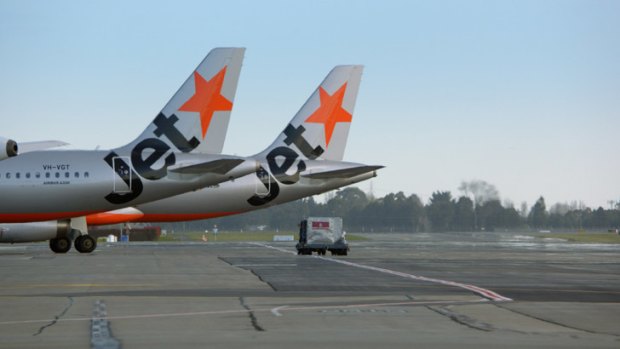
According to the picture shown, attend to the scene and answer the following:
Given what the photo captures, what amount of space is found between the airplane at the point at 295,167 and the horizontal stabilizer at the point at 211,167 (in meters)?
17.0

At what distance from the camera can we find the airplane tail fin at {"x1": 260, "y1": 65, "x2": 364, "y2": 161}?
60969 millimetres

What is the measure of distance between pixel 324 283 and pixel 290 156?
28.1 metres

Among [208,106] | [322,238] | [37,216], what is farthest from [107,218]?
[208,106]

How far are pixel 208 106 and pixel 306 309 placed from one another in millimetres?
21309

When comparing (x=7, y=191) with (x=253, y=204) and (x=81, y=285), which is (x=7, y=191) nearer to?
(x=81, y=285)

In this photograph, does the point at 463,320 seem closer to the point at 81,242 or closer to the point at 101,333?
the point at 101,333

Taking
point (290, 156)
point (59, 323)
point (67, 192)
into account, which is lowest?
point (59, 323)

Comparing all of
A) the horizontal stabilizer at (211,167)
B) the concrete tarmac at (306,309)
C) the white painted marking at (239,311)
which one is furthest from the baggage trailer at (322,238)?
the white painted marking at (239,311)

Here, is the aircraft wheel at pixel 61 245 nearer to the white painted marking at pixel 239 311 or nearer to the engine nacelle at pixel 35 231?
the engine nacelle at pixel 35 231

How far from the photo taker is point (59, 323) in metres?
19.9

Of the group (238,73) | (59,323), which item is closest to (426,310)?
(59,323)

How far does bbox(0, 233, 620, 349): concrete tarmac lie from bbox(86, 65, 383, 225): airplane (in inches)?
706

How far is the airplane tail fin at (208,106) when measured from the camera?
1684 inches

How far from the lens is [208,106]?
42.9m
